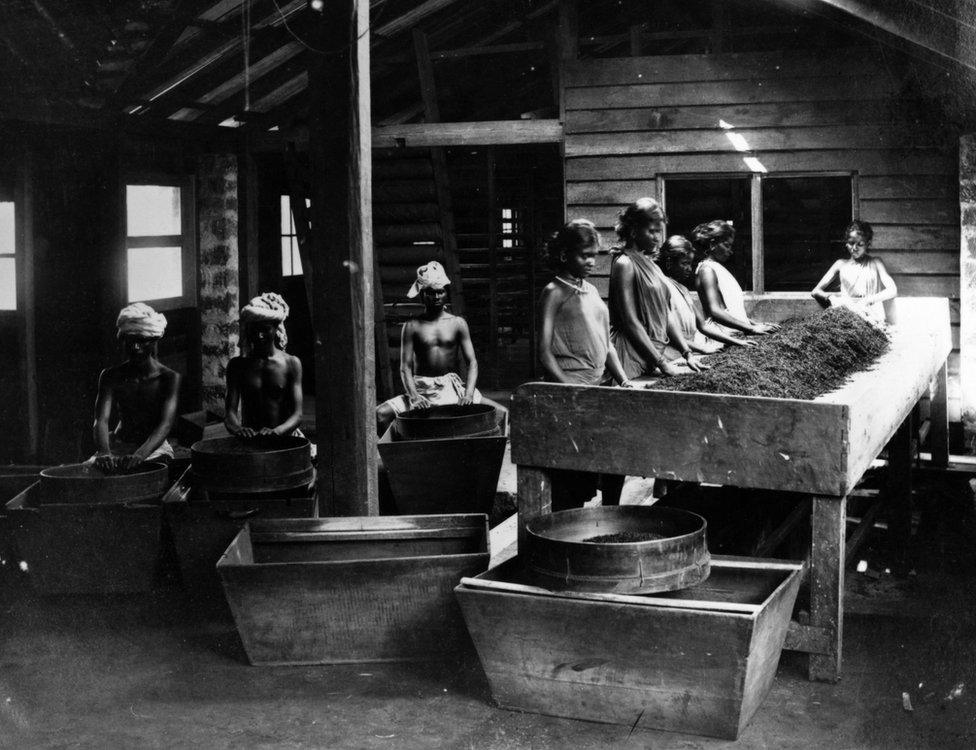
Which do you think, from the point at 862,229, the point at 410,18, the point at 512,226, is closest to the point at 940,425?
the point at 862,229

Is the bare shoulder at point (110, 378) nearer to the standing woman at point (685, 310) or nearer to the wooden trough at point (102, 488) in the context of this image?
the wooden trough at point (102, 488)

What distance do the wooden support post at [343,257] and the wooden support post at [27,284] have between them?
468 centimetres

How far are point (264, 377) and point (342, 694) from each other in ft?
8.42

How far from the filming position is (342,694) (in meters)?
4.55

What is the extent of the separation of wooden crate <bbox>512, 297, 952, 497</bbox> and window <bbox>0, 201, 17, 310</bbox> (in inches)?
228

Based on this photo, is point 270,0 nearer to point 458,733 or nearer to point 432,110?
point 432,110

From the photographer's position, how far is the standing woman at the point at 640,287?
619cm

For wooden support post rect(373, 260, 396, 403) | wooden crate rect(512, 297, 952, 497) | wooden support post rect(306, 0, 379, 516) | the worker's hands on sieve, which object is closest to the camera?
wooden crate rect(512, 297, 952, 497)

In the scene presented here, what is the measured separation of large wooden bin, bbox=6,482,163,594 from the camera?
5.64 m

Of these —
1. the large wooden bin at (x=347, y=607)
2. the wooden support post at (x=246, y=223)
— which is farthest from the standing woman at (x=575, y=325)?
the wooden support post at (x=246, y=223)

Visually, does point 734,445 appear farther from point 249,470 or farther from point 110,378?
point 110,378

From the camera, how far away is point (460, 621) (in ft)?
15.8

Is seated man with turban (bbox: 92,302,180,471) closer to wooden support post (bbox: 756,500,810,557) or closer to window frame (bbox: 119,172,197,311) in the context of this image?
wooden support post (bbox: 756,500,810,557)

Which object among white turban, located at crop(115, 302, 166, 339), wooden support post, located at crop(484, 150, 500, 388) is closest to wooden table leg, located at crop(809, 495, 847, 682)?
white turban, located at crop(115, 302, 166, 339)
